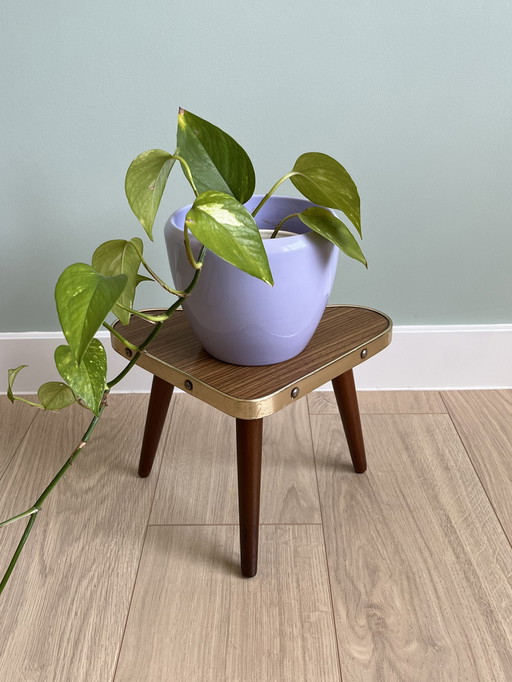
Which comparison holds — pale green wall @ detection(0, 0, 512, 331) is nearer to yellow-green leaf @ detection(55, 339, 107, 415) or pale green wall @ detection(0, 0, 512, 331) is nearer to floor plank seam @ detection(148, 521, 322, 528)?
floor plank seam @ detection(148, 521, 322, 528)

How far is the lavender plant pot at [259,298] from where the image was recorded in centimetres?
84

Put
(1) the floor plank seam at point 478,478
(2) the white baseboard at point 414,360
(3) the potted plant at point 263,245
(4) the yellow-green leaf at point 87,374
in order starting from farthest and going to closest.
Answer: (2) the white baseboard at point 414,360
(1) the floor plank seam at point 478,478
(3) the potted plant at point 263,245
(4) the yellow-green leaf at point 87,374

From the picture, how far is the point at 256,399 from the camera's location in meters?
0.86

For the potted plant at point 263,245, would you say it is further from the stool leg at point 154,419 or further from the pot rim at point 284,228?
the stool leg at point 154,419

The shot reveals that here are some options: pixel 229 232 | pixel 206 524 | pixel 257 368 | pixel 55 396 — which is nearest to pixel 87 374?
pixel 55 396

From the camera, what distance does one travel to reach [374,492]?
3.94ft

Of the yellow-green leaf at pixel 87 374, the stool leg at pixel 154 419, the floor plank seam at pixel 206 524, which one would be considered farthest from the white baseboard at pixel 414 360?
the yellow-green leaf at pixel 87 374

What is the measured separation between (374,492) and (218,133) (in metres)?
0.69

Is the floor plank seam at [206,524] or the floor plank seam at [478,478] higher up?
the floor plank seam at [206,524]

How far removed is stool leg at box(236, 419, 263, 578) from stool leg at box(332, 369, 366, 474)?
10.0 inches

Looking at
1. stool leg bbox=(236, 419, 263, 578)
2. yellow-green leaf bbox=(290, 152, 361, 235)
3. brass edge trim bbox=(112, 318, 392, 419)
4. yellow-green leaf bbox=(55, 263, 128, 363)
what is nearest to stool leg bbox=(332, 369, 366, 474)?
brass edge trim bbox=(112, 318, 392, 419)

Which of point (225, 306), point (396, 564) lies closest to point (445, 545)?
point (396, 564)

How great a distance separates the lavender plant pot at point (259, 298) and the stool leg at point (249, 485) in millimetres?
93

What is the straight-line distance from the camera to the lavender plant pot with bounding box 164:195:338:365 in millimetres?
845
